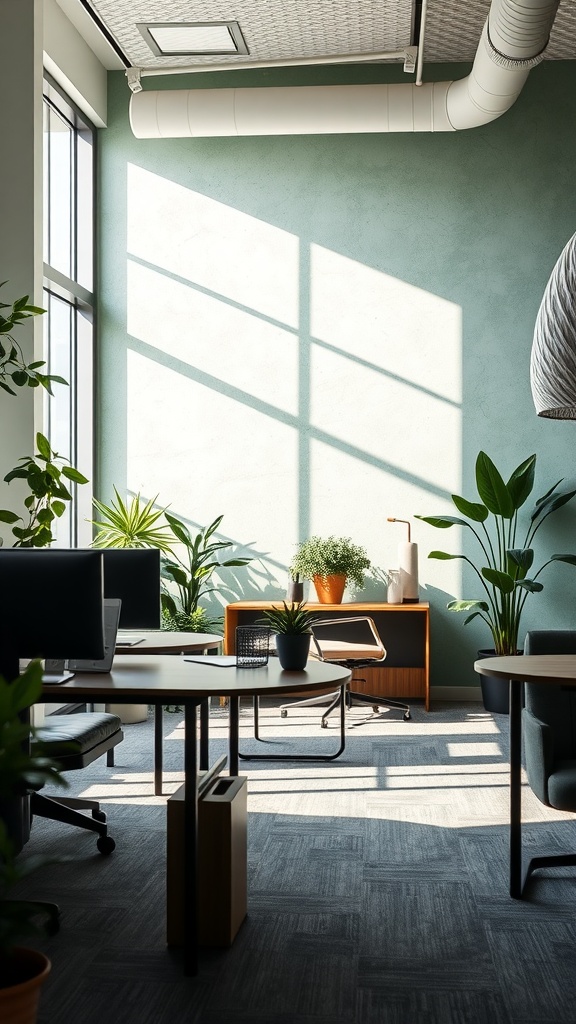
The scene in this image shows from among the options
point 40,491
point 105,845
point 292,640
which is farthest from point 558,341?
point 40,491

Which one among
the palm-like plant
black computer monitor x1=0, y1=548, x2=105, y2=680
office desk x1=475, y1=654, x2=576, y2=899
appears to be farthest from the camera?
the palm-like plant

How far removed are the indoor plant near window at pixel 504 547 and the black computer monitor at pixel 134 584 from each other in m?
3.04

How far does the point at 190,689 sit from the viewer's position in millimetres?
2779

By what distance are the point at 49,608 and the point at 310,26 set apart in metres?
5.03

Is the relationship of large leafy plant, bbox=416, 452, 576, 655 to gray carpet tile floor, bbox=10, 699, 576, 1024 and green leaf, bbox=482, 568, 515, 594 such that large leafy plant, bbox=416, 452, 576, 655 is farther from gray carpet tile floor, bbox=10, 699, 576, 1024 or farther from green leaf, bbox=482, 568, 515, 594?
gray carpet tile floor, bbox=10, 699, 576, 1024

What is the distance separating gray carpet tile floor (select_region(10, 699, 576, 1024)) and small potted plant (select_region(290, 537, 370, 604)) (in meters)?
1.73

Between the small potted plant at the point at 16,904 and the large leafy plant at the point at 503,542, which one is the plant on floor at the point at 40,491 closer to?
the small potted plant at the point at 16,904

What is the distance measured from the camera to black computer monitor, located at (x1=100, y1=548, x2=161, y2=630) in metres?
3.82

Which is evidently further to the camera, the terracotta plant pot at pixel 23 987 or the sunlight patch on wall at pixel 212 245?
the sunlight patch on wall at pixel 212 245

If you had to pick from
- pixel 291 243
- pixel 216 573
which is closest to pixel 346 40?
pixel 291 243

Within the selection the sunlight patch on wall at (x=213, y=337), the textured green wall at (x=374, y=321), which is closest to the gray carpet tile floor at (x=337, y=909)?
the textured green wall at (x=374, y=321)

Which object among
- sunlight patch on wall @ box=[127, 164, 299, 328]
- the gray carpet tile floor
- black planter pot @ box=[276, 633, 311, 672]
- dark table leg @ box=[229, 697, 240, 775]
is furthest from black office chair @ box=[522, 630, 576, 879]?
sunlight patch on wall @ box=[127, 164, 299, 328]

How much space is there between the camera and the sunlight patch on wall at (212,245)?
7.07 m

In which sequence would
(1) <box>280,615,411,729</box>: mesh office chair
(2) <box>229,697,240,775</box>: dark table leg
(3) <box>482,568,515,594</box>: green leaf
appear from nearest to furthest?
(2) <box>229,697,240,775</box>: dark table leg, (1) <box>280,615,411,729</box>: mesh office chair, (3) <box>482,568,515,594</box>: green leaf
